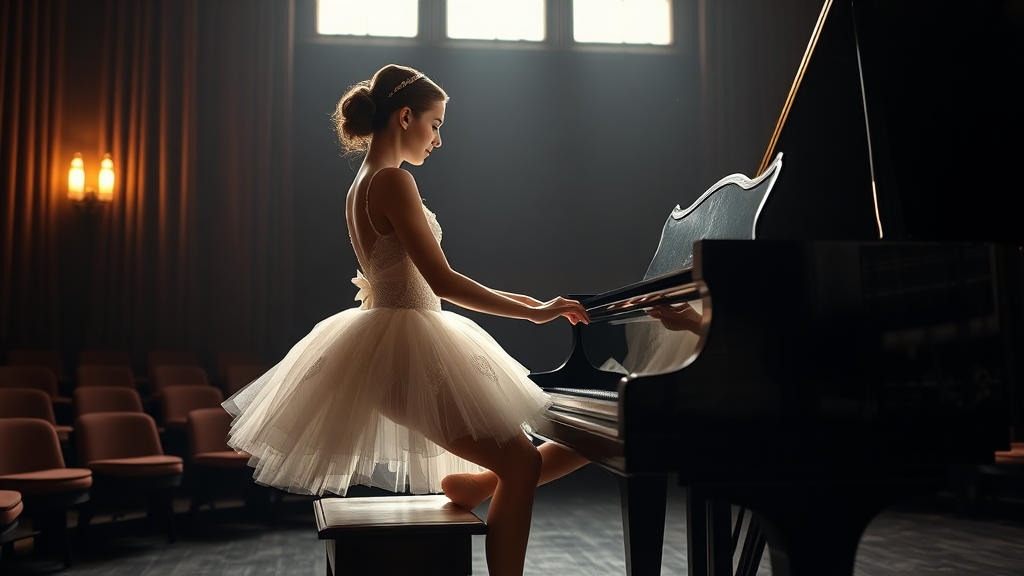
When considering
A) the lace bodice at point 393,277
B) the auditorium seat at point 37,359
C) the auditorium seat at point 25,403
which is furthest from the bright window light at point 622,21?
the lace bodice at point 393,277

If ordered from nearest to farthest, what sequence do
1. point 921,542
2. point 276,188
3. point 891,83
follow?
point 891,83
point 921,542
point 276,188

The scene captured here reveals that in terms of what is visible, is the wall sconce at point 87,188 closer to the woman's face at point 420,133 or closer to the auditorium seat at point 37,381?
the auditorium seat at point 37,381

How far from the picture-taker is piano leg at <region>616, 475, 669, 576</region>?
7.29ft

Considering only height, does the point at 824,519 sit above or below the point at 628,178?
below

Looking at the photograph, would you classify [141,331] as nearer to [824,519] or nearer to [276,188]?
[276,188]

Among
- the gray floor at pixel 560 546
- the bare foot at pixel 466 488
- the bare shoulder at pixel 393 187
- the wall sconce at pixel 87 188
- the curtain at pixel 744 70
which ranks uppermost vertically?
the curtain at pixel 744 70

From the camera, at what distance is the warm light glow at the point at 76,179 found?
8141 mm

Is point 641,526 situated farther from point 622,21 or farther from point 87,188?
point 622,21

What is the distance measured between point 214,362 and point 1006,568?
6.60m

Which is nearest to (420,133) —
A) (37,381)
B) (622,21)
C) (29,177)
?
(37,381)

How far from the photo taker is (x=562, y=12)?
31.6 ft

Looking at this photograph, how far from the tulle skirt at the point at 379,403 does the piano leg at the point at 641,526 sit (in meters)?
0.30

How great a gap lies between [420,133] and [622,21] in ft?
26.1

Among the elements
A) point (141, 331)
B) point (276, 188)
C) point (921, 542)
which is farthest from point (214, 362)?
point (921, 542)
